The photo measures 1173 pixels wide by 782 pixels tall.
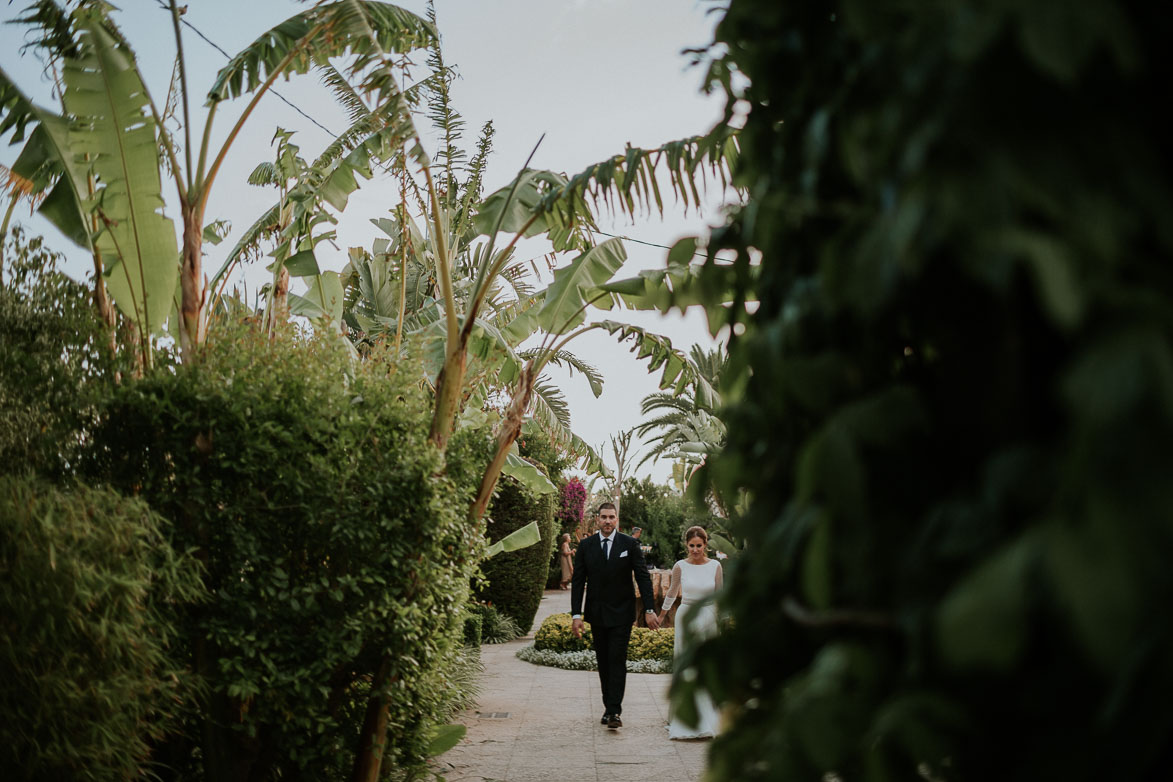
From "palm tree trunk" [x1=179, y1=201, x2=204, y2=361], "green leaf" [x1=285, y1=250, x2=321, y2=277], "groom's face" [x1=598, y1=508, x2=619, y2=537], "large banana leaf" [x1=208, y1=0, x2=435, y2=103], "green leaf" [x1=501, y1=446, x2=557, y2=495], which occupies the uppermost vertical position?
"large banana leaf" [x1=208, y1=0, x2=435, y2=103]

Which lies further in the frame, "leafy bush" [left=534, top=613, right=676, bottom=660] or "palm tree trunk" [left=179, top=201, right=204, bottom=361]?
"leafy bush" [left=534, top=613, right=676, bottom=660]

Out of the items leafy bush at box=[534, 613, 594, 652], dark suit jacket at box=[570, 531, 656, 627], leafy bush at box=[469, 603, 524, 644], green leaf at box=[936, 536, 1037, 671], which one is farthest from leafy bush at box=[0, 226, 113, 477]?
leafy bush at box=[469, 603, 524, 644]

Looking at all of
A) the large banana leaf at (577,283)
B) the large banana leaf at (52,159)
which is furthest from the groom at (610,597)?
the large banana leaf at (52,159)

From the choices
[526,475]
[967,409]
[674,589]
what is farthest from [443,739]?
[967,409]

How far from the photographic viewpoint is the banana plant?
5902 millimetres

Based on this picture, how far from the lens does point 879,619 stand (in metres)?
1.27

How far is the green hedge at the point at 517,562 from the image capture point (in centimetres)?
1758

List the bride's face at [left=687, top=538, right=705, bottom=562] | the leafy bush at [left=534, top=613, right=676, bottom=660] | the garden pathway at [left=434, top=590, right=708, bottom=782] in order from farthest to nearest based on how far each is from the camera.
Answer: the leafy bush at [left=534, top=613, right=676, bottom=660] → the bride's face at [left=687, top=538, right=705, bottom=562] → the garden pathway at [left=434, top=590, right=708, bottom=782]

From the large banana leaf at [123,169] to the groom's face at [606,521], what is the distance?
19.1ft

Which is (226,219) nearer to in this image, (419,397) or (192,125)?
(192,125)

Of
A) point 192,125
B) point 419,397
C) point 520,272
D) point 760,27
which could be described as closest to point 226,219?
point 192,125

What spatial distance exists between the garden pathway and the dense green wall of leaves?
6.36 meters

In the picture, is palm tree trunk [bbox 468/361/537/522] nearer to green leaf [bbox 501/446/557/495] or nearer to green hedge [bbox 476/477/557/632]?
green leaf [bbox 501/446/557/495]

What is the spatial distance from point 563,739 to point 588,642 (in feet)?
20.2
